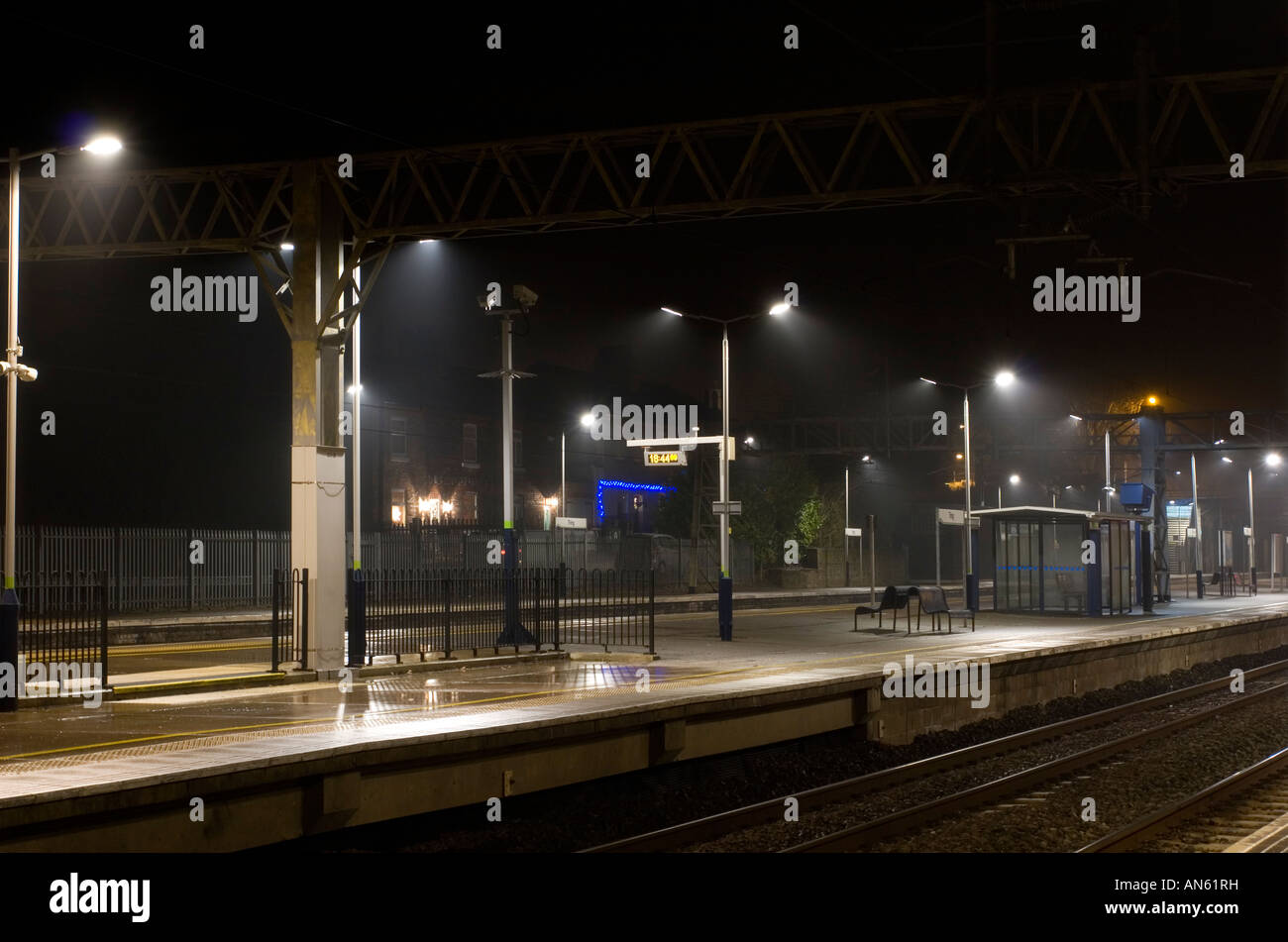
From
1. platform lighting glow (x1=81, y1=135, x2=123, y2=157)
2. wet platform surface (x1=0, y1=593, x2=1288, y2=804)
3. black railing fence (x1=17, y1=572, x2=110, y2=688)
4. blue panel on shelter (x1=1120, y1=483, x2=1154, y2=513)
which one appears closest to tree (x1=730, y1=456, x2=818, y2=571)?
blue panel on shelter (x1=1120, y1=483, x2=1154, y2=513)

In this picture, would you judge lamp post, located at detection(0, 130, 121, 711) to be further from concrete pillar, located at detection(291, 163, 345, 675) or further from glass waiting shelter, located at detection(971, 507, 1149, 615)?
glass waiting shelter, located at detection(971, 507, 1149, 615)

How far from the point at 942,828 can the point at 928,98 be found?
10445mm

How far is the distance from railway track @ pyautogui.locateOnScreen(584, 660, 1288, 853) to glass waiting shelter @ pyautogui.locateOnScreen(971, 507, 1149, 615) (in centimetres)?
1552

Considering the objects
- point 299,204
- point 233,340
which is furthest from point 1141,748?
point 233,340

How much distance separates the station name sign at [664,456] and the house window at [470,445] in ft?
98.0

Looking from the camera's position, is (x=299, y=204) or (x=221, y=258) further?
(x=221, y=258)

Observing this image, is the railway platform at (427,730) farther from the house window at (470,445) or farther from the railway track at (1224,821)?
the house window at (470,445)

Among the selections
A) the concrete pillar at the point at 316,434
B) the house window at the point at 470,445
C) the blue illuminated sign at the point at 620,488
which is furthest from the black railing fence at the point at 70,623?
the blue illuminated sign at the point at 620,488

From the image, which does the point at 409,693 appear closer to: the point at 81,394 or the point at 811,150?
the point at 811,150

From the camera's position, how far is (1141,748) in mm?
17844

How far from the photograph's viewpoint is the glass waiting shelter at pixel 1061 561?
36656 mm

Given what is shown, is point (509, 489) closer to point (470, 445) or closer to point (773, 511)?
point (773, 511)

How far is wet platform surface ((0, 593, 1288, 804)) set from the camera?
10.8 m

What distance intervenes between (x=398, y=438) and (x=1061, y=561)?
30.9 meters
